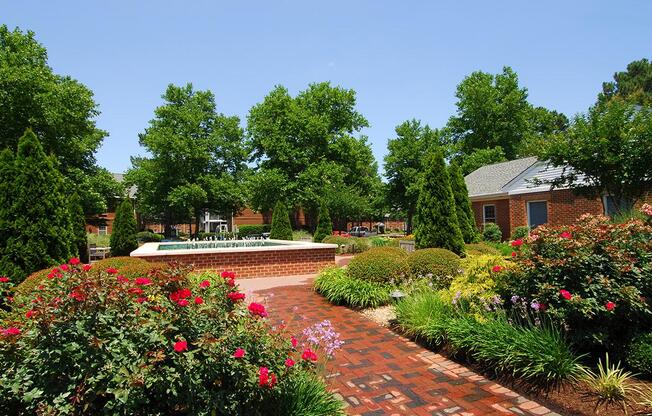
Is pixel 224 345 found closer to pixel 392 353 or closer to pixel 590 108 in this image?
pixel 392 353

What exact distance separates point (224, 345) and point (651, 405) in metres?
3.66

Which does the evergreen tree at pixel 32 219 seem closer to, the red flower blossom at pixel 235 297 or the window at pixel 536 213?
the red flower blossom at pixel 235 297

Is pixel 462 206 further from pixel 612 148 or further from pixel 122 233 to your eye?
pixel 122 233

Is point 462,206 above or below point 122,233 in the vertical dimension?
above

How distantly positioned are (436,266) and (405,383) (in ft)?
13.9

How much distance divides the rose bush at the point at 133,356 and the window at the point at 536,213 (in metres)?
19.6

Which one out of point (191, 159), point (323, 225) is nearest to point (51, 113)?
point (191, 159)

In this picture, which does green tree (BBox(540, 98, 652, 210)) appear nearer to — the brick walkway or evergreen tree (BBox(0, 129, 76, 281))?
the brick walkway

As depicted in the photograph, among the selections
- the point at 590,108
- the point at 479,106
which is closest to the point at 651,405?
the point at 590,108

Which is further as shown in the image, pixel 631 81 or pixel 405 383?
pixel 631 81

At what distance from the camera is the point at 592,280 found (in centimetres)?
446

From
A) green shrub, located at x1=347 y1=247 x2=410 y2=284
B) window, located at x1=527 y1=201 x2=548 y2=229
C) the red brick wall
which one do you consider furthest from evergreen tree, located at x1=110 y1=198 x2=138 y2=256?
window, located at x1=527 y1=201 x2=548 y2=229

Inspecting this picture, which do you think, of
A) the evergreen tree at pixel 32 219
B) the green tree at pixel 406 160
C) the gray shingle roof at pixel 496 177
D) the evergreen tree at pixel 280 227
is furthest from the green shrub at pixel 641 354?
the green tree at pixel 406 160

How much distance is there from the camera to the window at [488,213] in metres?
23.2
